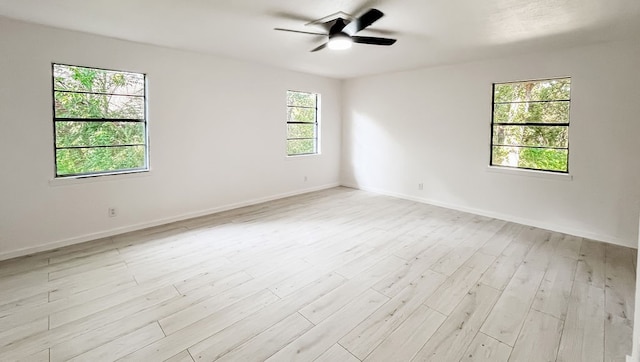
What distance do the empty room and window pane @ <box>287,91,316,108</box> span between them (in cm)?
22

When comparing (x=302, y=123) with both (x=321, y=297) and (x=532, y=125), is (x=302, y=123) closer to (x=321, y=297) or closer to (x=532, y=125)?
(x=532, y=125)

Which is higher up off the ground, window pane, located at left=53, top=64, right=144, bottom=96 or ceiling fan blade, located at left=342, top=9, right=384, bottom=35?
ceiling fan blade, located at left=342, top=9, right=384, bottom=35

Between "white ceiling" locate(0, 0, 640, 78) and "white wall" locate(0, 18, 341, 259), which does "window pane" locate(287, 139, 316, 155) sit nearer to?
"white wall" locate(0, 18, 341, 259)

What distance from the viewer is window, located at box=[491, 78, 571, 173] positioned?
4.21 m

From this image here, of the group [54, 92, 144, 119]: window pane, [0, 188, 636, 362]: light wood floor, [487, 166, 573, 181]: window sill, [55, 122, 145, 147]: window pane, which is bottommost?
[0, 188, 636, 362]: light wood floor

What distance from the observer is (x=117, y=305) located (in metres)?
2.39

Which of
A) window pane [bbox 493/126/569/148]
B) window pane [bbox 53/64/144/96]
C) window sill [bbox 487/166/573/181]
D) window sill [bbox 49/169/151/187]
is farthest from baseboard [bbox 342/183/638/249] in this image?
window pane [bbox 53/64/144/96]

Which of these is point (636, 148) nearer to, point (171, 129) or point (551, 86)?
point (551, 86)

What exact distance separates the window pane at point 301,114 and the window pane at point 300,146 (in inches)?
17.5

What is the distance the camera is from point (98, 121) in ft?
12.5

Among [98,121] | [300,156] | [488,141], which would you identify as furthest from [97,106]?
[488,141]

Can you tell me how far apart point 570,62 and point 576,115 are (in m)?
0.70

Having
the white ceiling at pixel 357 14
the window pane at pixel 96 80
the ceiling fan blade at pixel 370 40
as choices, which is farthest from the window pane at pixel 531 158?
the window pane at pixel 96 80

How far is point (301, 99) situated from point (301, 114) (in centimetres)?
31
